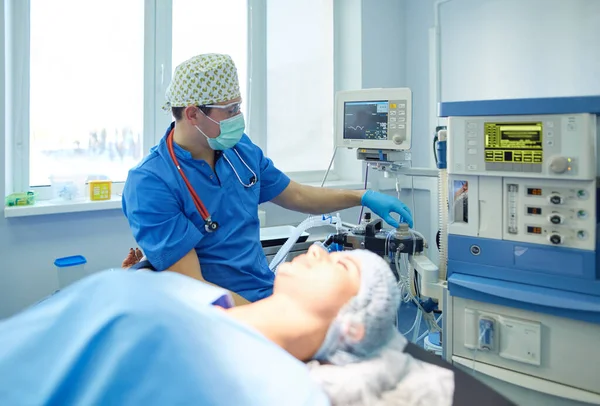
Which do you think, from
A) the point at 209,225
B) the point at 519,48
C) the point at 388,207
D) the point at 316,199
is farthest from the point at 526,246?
the point at 519,48

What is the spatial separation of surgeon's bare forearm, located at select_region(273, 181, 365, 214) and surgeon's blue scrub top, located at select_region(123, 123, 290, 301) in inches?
7.2

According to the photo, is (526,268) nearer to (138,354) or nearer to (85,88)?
(138,354)

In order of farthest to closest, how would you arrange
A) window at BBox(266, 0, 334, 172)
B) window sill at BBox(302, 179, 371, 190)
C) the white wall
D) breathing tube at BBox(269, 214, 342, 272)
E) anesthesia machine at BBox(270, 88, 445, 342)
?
window sill at BBox(302, 179, 371, 190) → window at BBox(266, 0, 334, 172) → the white wall → breathing tube at BBox(269, 214, 342, 272) → anesthesia machine at BBox(270, 88, 445, 342)

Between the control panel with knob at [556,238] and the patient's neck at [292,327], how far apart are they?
764 millimetres

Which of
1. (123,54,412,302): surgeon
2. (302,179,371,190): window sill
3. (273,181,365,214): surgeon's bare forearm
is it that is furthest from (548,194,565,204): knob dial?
(302,179,371,190): window sill

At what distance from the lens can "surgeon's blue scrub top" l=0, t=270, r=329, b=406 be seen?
69 cm

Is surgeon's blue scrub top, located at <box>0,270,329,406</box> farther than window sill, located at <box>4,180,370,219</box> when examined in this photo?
No

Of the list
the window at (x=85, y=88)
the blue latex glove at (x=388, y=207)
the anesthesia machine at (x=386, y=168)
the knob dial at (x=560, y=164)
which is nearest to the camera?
the knob dial at (x=560, y=164)

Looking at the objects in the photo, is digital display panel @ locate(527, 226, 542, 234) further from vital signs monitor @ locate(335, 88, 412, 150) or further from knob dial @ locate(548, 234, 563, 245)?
vital signs monitor @ locate(335, 88, 412, 150)

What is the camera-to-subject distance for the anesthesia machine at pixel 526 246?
4.21 feet

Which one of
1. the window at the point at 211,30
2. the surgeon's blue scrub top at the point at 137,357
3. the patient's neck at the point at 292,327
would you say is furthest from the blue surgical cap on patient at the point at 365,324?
the window at the point at 211,30

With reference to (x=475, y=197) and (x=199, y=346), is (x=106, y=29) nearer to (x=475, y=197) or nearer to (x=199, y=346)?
(x=475, y=197)

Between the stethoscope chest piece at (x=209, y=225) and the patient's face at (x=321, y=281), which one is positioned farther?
the stethoscope chest piece at (x=209, y=225)

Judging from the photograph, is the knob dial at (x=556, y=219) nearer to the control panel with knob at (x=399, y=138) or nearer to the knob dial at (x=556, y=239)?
the knob dial at (x=556, y=239)
